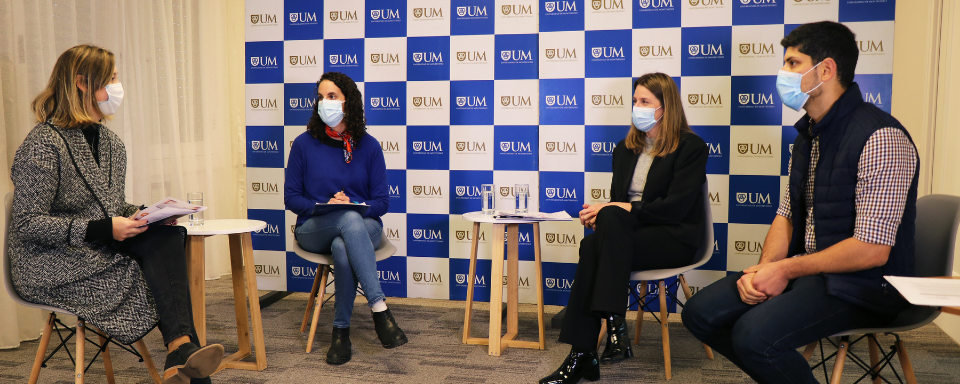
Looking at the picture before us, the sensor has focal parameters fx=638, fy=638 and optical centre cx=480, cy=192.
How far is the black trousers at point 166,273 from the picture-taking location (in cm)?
206

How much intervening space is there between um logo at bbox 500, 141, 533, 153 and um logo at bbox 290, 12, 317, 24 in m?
1.35

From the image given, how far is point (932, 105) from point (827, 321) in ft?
6.35

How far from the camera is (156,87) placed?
3715 millimetres

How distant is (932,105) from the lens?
9.87 feet

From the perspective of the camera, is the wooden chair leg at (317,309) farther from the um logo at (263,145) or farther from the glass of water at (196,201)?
the um logo at (263,145)

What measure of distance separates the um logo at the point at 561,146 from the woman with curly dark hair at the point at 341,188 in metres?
0.94

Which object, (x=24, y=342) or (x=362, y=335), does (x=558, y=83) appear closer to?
(x=362, y=335)

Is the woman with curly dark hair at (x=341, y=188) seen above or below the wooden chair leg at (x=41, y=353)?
above

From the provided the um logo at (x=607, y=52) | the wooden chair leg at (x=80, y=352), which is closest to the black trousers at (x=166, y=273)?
the wooden chair leg at (x=80, y=352)

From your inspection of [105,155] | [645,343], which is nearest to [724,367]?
[645,343]

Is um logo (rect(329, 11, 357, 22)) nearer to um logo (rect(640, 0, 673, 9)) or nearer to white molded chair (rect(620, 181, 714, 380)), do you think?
um logo (rect(640, 0, 673, 9))

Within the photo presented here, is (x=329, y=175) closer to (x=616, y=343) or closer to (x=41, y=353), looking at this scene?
(x=41, y=353)

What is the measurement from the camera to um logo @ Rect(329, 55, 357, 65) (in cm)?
373

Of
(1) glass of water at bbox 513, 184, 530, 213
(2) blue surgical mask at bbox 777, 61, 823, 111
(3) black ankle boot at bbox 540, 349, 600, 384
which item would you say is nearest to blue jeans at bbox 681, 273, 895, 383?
(2) blue surgical mask at bbox 777, 61, 823, 111
